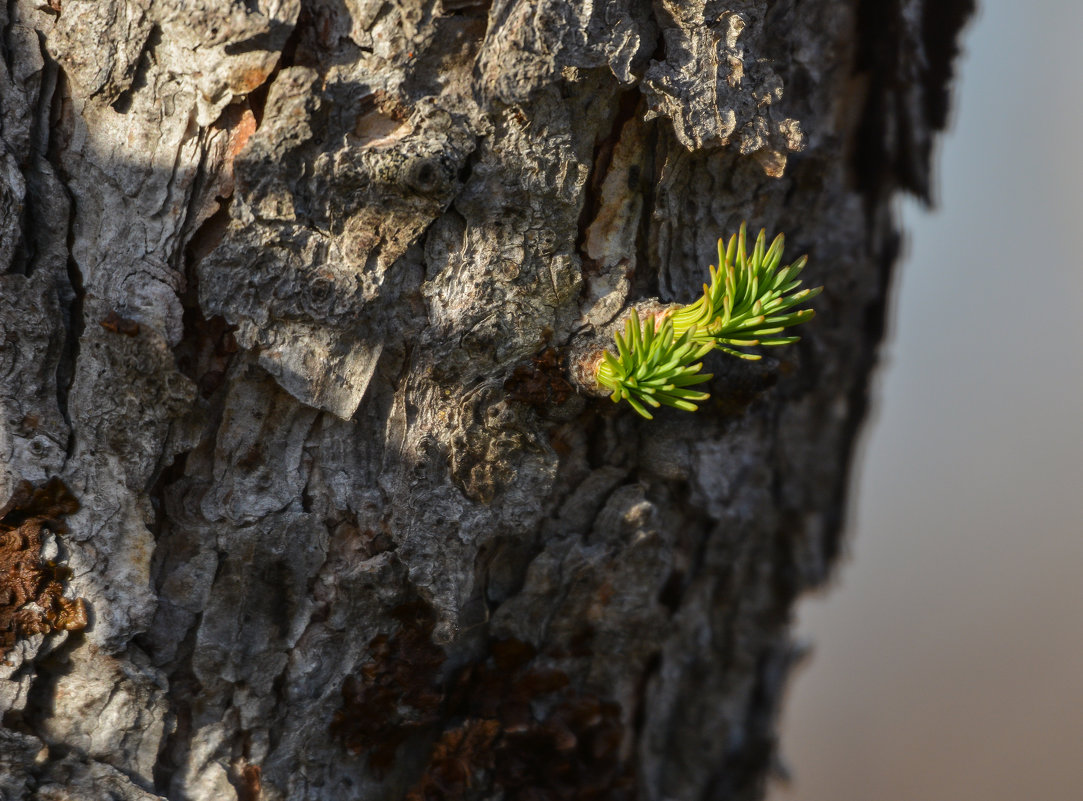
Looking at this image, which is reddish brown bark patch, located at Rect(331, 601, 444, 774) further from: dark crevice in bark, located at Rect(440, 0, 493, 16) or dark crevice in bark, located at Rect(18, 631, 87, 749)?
dark crevice in bark, located at Rect(440, 0, 493, 16)

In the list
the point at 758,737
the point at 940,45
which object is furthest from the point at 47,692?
the point at 940,45

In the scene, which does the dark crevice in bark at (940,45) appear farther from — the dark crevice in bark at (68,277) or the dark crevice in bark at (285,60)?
the dark crevice in bark at (68,277)

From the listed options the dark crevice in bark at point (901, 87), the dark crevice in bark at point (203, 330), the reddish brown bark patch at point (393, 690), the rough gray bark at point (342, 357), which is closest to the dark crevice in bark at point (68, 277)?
the rough gray bark at point (342, 357)

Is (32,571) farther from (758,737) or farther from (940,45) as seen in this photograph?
(940,45)

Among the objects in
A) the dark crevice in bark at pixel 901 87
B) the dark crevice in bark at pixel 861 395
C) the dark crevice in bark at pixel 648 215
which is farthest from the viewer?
the dark crevice in bark at pixel 861 395

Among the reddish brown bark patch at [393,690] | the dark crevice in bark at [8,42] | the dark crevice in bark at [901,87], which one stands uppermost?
the dark crevice in bark at [901,87]

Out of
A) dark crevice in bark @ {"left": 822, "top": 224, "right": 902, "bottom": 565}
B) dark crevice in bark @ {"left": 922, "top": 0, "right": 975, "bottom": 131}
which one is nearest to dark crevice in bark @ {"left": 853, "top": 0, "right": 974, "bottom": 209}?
dark crevice in bark @ {"left": 922, "top": 0, "right": 975, "bottom": 131}

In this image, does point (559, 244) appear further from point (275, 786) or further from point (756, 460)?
point (275, 786)

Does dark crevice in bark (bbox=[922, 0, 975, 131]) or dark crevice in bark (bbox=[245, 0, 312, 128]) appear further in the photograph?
dark crevice in bark (bbox=[922, 0, 975, 131])
